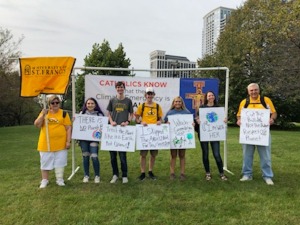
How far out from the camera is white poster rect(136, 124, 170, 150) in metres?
6.50

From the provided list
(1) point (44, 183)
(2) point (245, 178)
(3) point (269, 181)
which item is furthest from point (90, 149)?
(3) point (269, 181)

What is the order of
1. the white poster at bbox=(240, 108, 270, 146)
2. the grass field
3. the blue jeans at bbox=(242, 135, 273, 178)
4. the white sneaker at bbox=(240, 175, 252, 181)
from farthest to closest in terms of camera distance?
1. the white sneaker at bbox=(240, 175, 252, 181)
2. the blue jeans at bbox=(242, 135, 273, 178)
3. the white poster at bbox=(240, 108, 270, 146)
4. the grass field

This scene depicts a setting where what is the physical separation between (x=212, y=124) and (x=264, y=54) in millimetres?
22908

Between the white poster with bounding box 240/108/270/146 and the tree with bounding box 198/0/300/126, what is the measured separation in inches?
378

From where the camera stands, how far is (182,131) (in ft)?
21.9

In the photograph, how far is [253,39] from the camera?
73.5 ft

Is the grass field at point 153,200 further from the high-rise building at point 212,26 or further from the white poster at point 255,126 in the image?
the high-rise building at point 212,26

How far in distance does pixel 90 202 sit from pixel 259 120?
3.79 meters

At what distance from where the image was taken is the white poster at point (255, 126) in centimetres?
643

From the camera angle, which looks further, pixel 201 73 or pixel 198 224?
pixel 201 73

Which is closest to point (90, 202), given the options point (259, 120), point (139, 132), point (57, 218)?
point (57, 218)

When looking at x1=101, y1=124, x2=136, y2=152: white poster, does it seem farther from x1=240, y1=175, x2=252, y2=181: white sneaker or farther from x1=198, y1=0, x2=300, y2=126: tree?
x1=198, y1=0, x2=300, y2=126: tree

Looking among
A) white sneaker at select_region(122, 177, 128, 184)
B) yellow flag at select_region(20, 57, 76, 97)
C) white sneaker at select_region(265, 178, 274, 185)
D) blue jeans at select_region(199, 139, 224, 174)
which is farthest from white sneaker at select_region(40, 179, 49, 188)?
white sneaker at select_region(265, 178, 274, 185)

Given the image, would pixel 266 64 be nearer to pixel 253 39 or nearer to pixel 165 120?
pixel 253 39
